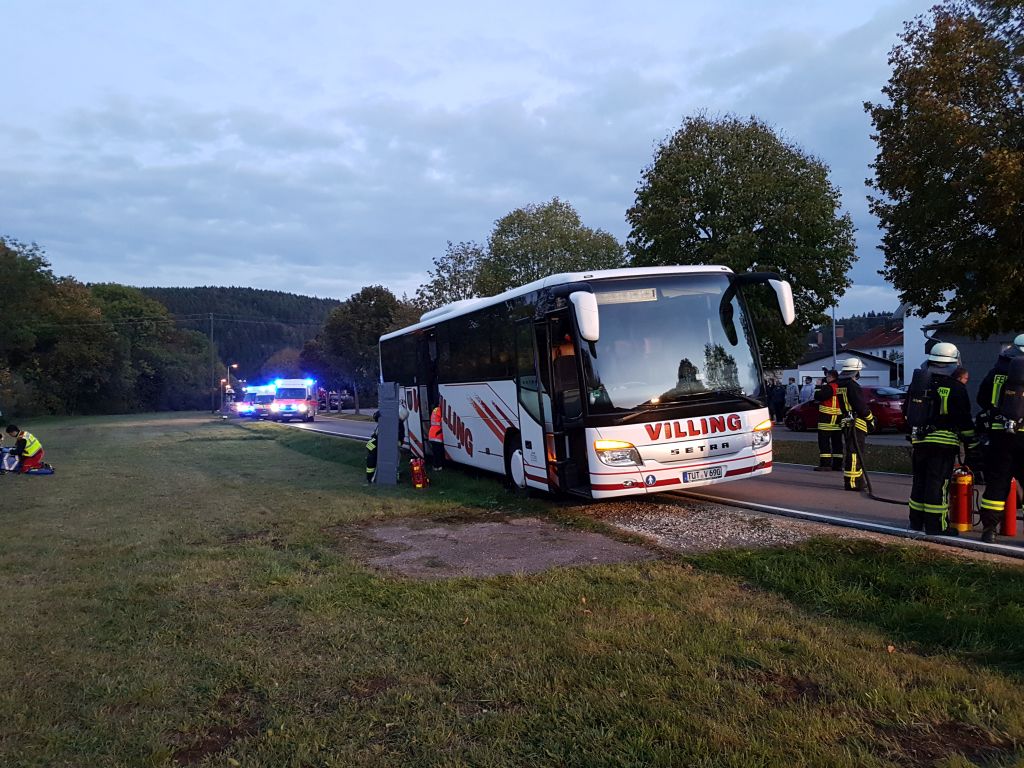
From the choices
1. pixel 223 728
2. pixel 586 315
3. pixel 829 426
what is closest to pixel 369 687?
pixel 223 728

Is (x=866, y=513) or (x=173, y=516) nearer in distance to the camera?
(x=866, y=513)

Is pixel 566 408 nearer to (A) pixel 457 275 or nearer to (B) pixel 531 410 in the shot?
(B) pixel 531 410

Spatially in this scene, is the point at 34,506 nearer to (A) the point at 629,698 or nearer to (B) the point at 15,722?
(B) the point at 15,722

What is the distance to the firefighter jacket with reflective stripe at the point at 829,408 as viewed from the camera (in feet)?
43.2

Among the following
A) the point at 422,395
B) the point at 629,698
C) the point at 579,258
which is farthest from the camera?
the point at 579,258

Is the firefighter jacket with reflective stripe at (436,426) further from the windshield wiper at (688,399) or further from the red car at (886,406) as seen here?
the red car at (886,406)

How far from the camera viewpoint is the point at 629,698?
4199 mm

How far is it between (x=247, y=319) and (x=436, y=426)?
5094 inches

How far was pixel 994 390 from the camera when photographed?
7.89 meters

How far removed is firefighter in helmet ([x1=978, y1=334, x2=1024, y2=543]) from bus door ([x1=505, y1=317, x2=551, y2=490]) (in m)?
4.91

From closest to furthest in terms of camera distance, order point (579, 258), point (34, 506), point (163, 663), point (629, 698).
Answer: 1. point (629, 698)
2. point (163, 663)
3. point (34, 506)
4. point (579, 258)

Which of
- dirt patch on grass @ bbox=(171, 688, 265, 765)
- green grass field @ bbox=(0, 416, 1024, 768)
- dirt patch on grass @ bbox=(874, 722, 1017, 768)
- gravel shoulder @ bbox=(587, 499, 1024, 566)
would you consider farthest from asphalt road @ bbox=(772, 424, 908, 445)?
dirt patch on grass @ bbox=(171, 688, 265, 765)

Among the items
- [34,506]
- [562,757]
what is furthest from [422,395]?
[562,757]

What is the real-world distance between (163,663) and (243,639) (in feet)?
1.81
